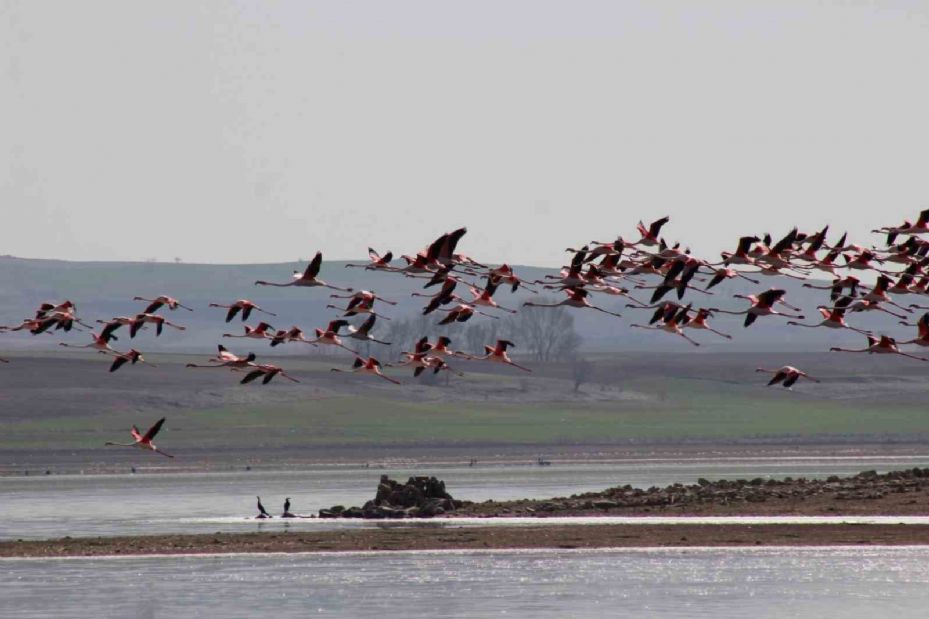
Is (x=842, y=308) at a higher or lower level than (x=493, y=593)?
higher

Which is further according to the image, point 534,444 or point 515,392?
point 515,392

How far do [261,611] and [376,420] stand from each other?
104494 millimetres

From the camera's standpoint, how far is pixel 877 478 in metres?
78.5

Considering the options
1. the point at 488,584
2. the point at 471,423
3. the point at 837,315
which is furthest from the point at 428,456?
the point at 837,315

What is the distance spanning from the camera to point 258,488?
96375 mm

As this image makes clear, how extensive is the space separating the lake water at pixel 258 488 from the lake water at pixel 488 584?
42.7ft

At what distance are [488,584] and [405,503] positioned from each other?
23890 millimetres

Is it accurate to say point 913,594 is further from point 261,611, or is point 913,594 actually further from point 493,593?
point 261,611

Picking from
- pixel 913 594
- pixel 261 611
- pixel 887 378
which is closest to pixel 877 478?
pixel 913 594

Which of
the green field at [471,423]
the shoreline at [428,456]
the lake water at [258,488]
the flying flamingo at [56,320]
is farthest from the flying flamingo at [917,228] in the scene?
the green field at [471,423]

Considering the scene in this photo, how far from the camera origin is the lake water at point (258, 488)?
241ft

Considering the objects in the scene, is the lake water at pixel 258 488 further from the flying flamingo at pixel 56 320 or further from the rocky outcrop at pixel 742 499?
the flying flamingo at pixel 56 320

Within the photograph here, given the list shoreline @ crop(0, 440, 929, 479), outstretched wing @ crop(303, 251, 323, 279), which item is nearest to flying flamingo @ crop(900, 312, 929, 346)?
outstretched wing @ crop(303, 251, 323, 279)

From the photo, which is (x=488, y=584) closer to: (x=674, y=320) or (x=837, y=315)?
(x=674, y=320)
